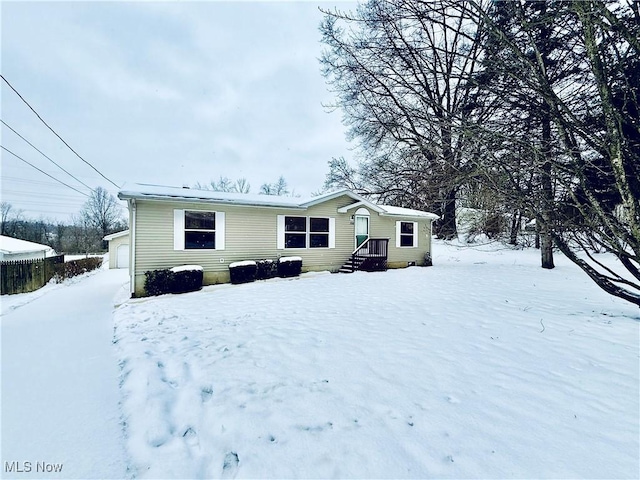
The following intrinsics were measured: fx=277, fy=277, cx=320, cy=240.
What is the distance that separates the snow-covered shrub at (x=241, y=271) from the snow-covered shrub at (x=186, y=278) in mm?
1095

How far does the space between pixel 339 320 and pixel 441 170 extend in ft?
10.5

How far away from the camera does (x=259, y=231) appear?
10.6 metres

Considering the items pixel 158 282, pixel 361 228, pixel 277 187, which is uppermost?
pixel 277 187

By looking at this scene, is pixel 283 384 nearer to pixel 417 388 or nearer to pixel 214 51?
pixel 417 388

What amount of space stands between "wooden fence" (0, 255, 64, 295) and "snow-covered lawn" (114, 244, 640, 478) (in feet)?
32.2

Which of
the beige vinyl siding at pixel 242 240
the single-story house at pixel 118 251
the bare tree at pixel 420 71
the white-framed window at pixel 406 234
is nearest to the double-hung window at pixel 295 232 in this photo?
the beige vinyl siding at pixel 242 240

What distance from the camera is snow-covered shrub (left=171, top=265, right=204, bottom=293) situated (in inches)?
336

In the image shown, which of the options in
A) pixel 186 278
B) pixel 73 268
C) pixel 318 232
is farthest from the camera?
pixel 73 268

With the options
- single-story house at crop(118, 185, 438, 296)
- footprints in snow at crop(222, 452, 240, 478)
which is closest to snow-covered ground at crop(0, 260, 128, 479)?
footprints in snow at crop(222, 452, 240, 478)

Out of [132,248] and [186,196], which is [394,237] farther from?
[132,248]

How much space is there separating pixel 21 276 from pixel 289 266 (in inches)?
437

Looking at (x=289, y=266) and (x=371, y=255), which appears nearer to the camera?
(x=289, y=266)

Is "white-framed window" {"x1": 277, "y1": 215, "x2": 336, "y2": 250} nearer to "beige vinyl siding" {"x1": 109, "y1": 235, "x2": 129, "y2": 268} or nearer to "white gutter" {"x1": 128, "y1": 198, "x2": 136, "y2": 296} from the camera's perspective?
"white gutter" {"x1": 128, "y1": 198, "x2": 136, "y2": 296}

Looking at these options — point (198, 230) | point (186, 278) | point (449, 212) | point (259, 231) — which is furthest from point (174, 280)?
point (449, 212)
